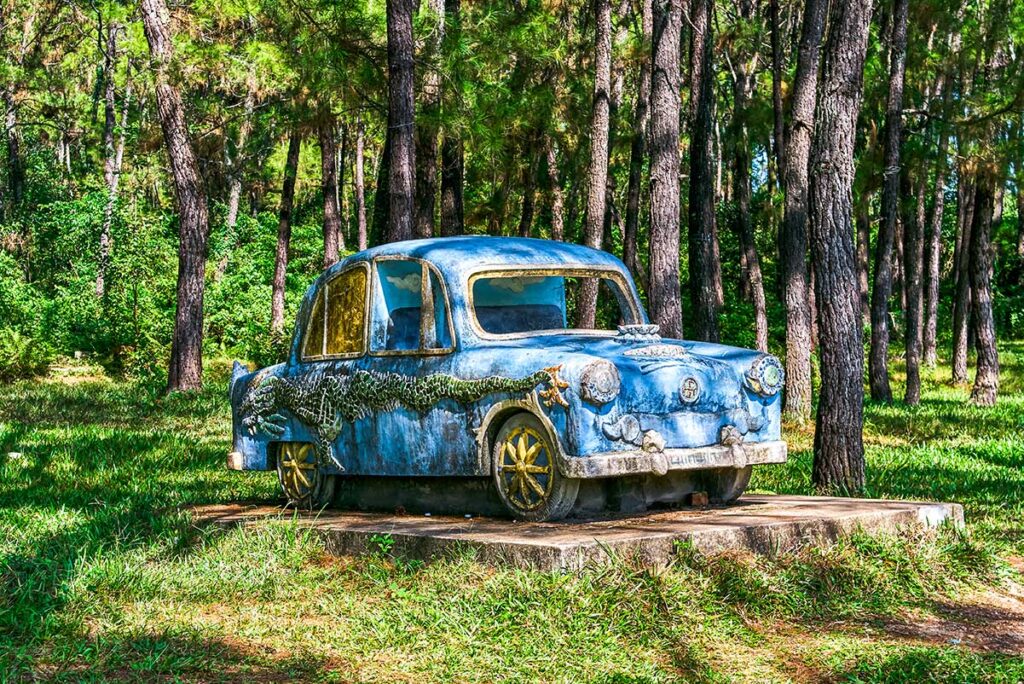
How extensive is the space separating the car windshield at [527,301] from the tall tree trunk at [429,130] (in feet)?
29.7

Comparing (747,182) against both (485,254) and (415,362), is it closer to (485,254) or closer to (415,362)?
(485,254)

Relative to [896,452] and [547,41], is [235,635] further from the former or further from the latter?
[547,41]

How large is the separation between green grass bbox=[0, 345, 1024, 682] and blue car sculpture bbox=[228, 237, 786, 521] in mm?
902

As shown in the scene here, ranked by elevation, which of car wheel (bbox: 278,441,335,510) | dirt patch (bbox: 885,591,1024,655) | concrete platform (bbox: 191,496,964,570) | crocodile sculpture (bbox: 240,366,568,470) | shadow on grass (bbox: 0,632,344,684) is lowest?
dirt patch (bbox: 885,591,1024,655)

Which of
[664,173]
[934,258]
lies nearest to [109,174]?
[934,258]

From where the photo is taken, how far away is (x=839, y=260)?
1028cm

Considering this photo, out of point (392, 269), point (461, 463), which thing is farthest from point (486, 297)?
point (461, 463)

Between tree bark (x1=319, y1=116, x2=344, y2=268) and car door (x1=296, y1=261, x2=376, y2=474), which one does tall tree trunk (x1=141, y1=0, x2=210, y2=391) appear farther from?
car door (x1=296, y1=261, x2=376, y2=474)

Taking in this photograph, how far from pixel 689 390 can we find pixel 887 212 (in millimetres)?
17188

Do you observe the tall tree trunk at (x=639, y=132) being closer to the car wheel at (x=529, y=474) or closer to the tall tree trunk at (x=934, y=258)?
the tall tree trunk at (x=934, y=258)

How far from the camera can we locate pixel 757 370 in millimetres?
8062

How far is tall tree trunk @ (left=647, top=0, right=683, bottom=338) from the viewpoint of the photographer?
16.7 metres

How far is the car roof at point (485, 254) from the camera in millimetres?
8398

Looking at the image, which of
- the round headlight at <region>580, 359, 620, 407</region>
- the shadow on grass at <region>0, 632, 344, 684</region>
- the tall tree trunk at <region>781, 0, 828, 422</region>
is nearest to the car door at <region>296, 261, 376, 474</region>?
the round headlight at <region>580, 359, 620, 407</region>
